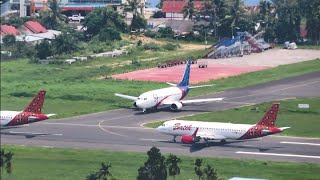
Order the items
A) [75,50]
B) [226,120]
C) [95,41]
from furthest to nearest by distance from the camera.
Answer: [95,41] < [75,50] < [226,120]

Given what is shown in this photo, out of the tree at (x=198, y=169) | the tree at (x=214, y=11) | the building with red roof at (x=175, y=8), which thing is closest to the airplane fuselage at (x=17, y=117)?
the tree at (x=198, y=169)

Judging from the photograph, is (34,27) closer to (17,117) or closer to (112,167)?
(17,117)

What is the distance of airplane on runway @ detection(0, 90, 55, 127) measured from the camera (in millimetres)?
54469

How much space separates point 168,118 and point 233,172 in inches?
666

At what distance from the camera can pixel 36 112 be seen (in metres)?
55.5

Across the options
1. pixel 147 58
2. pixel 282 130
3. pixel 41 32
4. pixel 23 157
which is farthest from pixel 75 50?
pixel 23 157

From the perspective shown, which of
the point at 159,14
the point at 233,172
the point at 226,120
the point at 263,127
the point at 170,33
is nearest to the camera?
the point at 233,172

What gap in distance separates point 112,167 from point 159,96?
19.0 meters

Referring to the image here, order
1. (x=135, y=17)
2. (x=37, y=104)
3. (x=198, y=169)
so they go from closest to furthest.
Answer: (x=198, y=169), (x=37, y=104), (x=135, y=17)

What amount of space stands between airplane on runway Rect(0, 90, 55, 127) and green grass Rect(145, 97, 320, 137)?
6484mm

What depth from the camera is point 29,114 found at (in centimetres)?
5534

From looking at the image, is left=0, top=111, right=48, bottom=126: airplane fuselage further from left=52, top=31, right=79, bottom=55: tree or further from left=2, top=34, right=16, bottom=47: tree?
left=52, top=31, right=79, bottom=55: tree

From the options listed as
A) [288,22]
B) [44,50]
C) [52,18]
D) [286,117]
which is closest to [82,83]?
[44,50]

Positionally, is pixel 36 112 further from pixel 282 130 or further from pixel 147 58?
pixel 147 58
